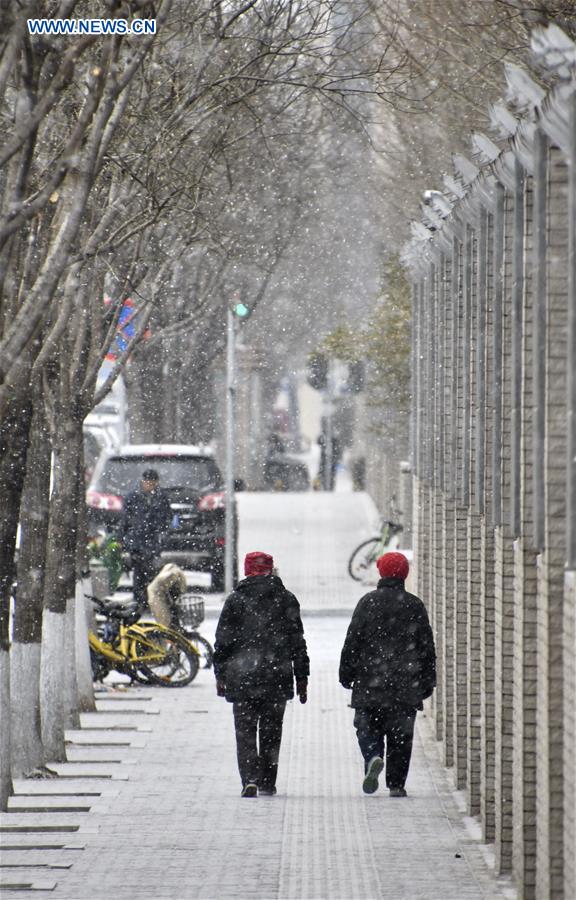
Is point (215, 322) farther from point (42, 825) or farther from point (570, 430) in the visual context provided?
point (570, 430)

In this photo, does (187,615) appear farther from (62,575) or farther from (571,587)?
(571,587)

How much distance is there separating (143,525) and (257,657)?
32.4 feet

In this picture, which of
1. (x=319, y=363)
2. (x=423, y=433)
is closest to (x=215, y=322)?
(x=319, y=363)

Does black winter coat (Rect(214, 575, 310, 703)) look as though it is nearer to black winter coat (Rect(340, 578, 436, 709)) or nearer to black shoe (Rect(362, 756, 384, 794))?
black winter coat (Rect(340, 578, 436, 709))

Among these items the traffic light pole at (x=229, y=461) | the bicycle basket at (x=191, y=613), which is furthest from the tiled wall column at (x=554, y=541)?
the traffic light pole at (x=229, y=461)

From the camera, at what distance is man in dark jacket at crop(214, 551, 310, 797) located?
12.8 meters

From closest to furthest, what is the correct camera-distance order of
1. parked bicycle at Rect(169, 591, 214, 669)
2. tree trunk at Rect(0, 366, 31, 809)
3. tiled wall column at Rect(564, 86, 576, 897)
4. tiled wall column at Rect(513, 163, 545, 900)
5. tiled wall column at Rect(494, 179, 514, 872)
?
tiled wall column at Rect(564, 86, 576, 897) → tiled wall column at Rect(513, 163, 545, 900) → tiled wall column at Rect(494, 179, 514, 872) → tree trunk at Rect(0, 366, 31, 809) → parked bicycle at Rect(169, 591, 214, 669)

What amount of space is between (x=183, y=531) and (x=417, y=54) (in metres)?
8.80

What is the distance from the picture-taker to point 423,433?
18297 millimetres

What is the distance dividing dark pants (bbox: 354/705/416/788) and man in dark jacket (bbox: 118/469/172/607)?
9.70 meters

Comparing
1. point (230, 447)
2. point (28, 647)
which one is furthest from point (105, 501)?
point (28, 647)

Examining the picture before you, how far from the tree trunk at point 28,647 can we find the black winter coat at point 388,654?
6.82ft

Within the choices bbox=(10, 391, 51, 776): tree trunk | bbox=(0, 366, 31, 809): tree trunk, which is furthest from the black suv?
bbox=(0, 366, 31, 809): tree trunk

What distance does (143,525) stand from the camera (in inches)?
888
